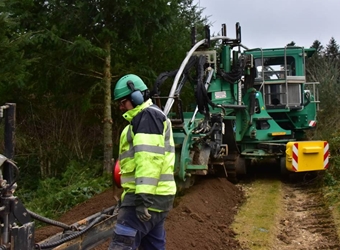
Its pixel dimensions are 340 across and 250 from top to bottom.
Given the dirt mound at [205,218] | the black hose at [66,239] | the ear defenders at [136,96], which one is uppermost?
the ear defenders at [136,96]

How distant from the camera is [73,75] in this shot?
10.6m

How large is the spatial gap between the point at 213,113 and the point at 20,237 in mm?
5850

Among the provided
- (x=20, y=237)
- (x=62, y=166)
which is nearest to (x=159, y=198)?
(x=20, y=237)

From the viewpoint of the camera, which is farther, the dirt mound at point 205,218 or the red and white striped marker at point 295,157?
the red and white striped marker at point 295,157

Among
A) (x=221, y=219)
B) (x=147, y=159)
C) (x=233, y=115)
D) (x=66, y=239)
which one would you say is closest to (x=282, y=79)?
(x=233, y=115)

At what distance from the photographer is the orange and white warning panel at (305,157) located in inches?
407

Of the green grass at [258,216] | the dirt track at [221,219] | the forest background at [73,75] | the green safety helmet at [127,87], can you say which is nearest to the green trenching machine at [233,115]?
the dirt track at [221,219]

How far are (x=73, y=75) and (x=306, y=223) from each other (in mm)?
5611

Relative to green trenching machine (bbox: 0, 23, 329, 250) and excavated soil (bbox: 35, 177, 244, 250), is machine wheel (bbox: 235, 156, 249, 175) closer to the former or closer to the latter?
green trenching machine (bbox: 0, 23, 329, 250)

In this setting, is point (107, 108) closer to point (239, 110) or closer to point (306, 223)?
point (239, 110)

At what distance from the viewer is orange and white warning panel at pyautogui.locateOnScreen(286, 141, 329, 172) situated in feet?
33.9

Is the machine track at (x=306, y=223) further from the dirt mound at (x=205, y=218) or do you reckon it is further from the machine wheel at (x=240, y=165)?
the machine wheel at (x=240, y=165)

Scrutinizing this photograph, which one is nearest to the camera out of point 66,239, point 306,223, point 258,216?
point 66,239

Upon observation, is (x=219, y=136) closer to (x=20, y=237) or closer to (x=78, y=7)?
(x=78, y=7)
